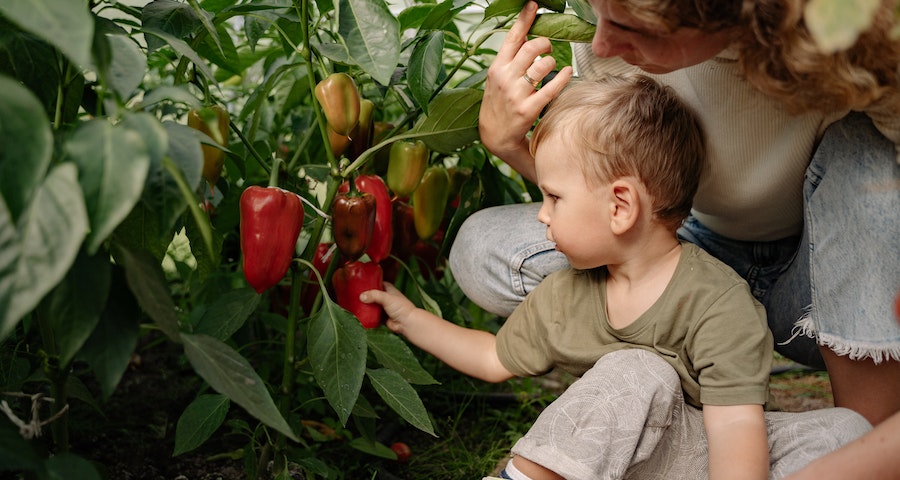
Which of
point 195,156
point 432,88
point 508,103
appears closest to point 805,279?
point 508,103

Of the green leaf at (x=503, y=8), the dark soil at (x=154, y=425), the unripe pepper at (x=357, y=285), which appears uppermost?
the green leaf at (x=503, y=8)

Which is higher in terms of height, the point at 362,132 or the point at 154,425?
the point at 362,132

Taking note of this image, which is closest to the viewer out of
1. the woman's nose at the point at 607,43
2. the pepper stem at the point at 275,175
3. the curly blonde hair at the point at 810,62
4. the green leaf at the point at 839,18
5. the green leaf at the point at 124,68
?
the green leaf at the point at 839,18

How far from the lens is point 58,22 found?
2.00 feet

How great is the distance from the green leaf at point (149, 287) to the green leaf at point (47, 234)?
10 centimetres

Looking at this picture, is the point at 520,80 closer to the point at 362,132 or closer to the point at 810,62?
the point at 362,132

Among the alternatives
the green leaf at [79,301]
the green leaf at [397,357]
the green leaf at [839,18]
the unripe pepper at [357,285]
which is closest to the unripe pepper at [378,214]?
the unripe pepper at [357,285]

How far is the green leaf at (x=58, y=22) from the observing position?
1.96 feet

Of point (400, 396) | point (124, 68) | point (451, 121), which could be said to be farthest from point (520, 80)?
point (124, 68)

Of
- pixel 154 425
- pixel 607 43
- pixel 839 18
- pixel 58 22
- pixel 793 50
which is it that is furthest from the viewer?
pixel 154 425

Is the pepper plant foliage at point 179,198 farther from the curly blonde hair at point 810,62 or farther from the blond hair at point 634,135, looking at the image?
the curly blonde hair at point 810,62

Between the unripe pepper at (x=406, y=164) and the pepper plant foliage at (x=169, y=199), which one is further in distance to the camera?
the unripe pepper at (x=406, y=164)

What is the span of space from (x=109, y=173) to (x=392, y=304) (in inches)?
30.4

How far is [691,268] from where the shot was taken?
48.7 inches
